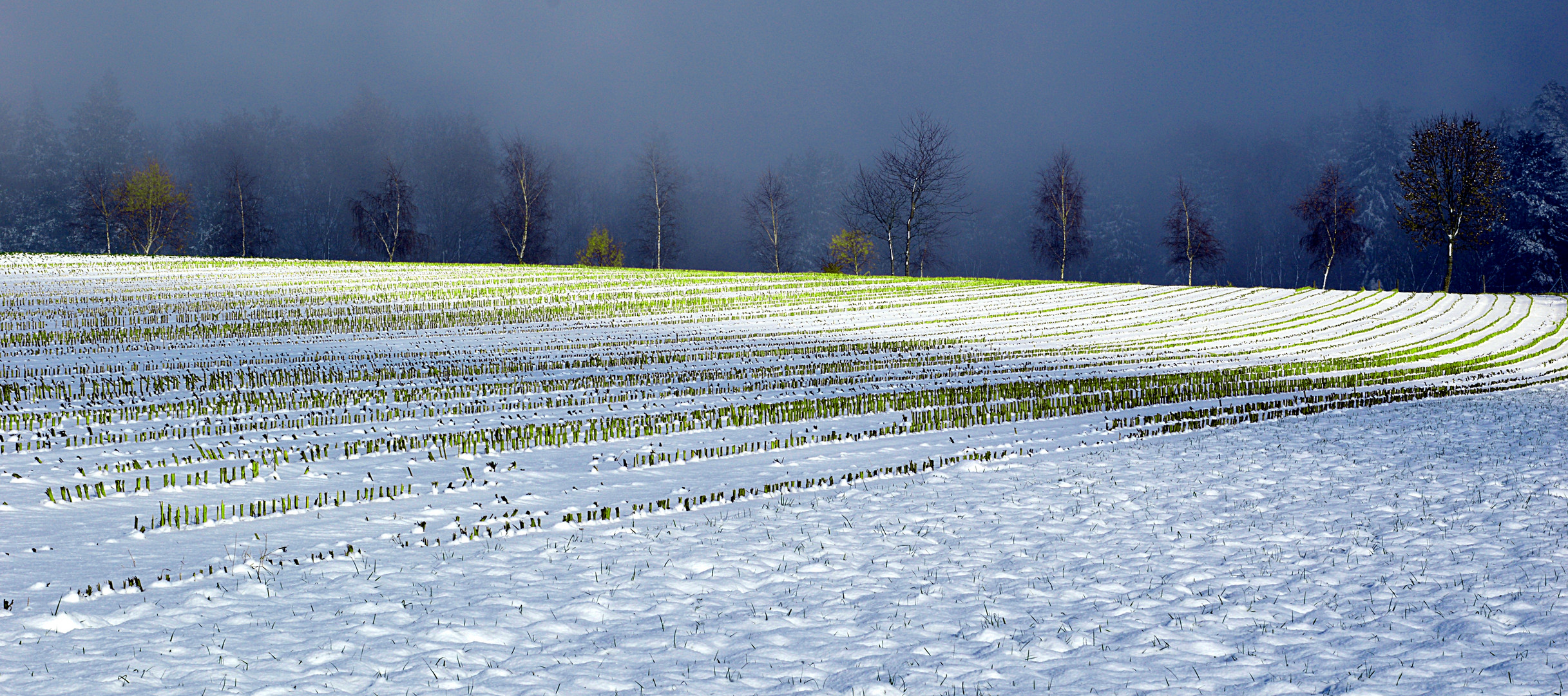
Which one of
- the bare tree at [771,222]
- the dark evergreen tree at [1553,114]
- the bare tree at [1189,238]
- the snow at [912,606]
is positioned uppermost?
the dark evergreen tree at [1553,114]

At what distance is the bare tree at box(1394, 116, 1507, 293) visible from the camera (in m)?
47.6

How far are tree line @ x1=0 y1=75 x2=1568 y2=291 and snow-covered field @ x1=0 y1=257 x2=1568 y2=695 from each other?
39.4 m

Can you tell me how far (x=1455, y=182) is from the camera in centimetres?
5103

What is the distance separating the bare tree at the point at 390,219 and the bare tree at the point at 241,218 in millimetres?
7343

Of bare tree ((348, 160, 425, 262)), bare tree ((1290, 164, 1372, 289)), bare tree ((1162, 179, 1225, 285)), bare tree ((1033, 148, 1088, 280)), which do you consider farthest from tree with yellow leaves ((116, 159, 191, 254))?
bare tree ((1290, 164, 1372, 289))

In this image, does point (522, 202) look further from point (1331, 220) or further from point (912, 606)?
point (912, 606)

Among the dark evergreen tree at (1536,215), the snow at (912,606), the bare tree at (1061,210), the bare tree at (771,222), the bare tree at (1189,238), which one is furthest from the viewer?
the bare tree at (771,222)

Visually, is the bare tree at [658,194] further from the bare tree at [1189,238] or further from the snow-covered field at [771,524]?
the snow-covered field at [771,524]

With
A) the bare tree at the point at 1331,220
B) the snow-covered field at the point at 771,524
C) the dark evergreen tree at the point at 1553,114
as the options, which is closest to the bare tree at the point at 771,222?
→ the bare tree at the point at 1331,220

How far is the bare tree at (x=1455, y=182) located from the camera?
156 ft

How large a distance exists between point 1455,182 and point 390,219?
6025cm

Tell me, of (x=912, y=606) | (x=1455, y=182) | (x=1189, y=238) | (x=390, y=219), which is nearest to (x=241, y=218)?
(x=390, y=219)

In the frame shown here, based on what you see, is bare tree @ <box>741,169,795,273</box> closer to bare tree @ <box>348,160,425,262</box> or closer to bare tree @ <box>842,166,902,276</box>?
bare tree @ <box>842,166,902,276</box>

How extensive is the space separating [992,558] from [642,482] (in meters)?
4.13
